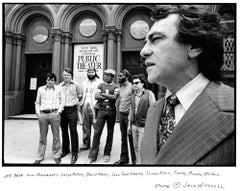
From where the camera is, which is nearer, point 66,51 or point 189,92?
point 189,92

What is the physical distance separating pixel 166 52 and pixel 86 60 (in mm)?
4064

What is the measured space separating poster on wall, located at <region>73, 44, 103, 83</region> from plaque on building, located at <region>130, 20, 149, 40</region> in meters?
1.14

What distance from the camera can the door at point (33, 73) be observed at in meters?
6.41

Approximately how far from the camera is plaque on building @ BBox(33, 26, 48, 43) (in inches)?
243

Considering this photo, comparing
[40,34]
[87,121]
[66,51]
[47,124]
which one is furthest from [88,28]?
[47,124]

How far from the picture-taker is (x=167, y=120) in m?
0.86

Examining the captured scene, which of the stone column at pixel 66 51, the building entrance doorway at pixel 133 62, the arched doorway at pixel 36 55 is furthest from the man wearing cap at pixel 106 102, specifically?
the arched doorway at pixel 36 55

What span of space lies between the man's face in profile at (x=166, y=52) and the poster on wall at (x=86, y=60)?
3822 millimetres

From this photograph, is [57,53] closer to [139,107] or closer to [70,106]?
[70,106]

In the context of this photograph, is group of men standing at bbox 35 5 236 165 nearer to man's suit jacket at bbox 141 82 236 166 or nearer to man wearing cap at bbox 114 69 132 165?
man's suit jacket at bbox 141 82 236 166

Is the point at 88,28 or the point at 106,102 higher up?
the point at 88,28

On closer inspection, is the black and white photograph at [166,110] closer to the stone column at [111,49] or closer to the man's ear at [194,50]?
the man's ear at [194,50]
